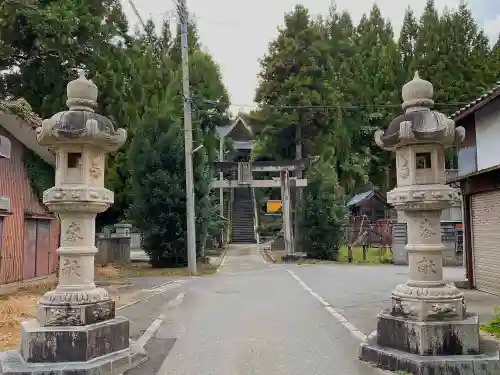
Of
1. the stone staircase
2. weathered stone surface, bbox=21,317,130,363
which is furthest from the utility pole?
the stone staircase

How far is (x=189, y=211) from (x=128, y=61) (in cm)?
817

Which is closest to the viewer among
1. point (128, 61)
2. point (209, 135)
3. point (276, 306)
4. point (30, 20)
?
point (276, 306)

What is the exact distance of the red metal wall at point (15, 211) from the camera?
1462 centimetres

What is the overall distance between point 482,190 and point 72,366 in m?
11.9

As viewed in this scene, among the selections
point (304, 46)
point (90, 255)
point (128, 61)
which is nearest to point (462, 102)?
point (304, 46)

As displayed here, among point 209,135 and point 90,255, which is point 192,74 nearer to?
point 209,135

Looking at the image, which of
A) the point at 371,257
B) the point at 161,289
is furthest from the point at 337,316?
the point at 371,257

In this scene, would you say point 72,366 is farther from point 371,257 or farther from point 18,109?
point 371,257

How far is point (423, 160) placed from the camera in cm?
680

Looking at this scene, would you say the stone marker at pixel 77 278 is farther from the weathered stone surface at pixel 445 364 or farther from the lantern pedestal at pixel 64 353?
the weathered stone surface at pixel 445 364

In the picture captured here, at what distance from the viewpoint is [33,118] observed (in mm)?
15047

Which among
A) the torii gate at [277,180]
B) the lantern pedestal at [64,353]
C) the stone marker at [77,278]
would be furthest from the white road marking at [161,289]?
the torii gate at [277,180]

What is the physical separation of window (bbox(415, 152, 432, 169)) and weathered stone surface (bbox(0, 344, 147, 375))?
15.6 feet

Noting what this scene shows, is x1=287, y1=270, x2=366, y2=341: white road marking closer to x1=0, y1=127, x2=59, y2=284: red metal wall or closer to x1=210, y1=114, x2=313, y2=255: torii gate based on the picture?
x1=0, y1=127, x2=59, y2=284: red metal wall
